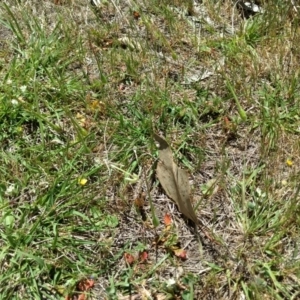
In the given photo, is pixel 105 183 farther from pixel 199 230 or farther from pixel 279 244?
pixel 279 244

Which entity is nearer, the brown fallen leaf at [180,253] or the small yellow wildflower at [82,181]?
the brown fallen leaf at [180,253]

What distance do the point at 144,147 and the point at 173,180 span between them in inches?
9.3

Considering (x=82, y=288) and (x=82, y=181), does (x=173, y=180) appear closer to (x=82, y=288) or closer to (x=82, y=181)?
(x=82, y=181)

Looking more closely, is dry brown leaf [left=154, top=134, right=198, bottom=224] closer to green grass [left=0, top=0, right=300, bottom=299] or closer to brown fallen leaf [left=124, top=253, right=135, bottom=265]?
green grass [left=0, top=0, right=300, bottom=299]

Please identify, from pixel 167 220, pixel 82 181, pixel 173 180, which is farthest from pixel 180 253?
pixel 82 181

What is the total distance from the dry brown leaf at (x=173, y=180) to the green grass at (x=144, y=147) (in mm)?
45

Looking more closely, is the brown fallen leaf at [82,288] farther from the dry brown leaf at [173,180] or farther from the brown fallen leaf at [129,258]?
the dry brown leaf at [173,180]

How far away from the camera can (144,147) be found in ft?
7.29

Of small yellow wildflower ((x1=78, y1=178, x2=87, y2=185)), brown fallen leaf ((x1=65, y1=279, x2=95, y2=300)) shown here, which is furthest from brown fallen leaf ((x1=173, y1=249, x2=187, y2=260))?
small yellow wildflower ((x1=78, y1=178, x2=87, y2=185))

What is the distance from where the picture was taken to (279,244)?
77.4 inches

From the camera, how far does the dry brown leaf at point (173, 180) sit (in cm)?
204

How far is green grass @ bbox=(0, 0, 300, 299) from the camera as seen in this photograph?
1918 millimetres

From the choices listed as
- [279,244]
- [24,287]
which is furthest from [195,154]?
[24,287]

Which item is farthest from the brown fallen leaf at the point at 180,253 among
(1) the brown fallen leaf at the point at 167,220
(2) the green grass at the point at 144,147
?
(1) the brown fallen leaf at the point at 167,220
